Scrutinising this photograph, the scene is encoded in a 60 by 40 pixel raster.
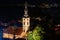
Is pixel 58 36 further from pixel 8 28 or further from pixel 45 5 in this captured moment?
pixel 8 28

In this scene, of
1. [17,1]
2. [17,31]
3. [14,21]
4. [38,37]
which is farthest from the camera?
[17,1]

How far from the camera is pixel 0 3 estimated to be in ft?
6.72

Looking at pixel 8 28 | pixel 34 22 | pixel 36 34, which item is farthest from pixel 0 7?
pixel 36 34

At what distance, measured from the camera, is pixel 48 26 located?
180 centimetres

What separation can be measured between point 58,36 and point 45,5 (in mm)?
367

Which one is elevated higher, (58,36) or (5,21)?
(5,21)

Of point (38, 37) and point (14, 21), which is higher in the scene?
point (14, 21)

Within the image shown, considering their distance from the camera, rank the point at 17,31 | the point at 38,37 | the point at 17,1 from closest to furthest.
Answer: the point at 38,37
the point at 17,31
the point at 17,1

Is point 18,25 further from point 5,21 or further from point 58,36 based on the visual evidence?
point 58,36

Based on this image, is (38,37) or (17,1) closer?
(38,37)

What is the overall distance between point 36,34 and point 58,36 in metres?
0.23

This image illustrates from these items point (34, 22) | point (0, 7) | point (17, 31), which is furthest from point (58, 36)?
point (0, 7)

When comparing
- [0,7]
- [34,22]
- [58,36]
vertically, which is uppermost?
[0,7]

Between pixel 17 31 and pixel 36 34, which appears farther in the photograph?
pixel 17 31
